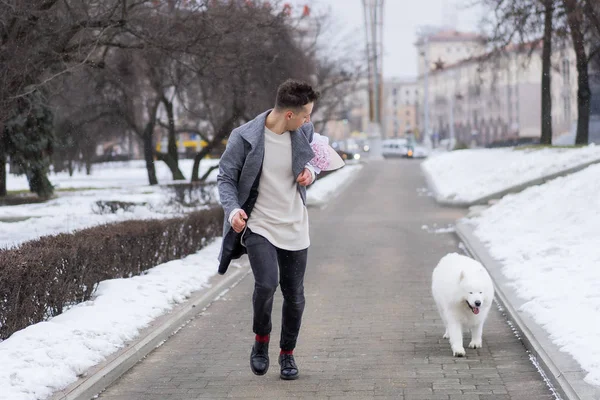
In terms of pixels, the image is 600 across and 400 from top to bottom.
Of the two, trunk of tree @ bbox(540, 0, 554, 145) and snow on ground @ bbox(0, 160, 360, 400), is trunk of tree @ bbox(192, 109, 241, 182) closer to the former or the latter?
trunk of tree @ bbox(540, 0, 554, 145)

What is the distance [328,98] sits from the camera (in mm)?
60844

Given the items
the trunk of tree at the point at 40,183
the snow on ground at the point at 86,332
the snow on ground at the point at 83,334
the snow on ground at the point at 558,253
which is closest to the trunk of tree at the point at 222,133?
the trunk of tree at the point at 40,183

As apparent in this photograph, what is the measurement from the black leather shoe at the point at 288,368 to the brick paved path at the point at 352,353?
85mm

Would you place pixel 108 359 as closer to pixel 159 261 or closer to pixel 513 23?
pixel 159 261

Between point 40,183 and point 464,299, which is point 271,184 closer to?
point 464,299

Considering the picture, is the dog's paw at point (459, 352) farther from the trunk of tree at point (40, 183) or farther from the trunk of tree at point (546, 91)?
the trunk of tree at point (40, 183)

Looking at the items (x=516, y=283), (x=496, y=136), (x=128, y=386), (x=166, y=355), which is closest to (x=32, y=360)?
(x=128, y=386)

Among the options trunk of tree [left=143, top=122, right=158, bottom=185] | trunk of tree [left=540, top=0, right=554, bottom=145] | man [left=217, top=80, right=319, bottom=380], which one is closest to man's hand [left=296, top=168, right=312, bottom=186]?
man [left=217, top=80, right=319, bottom=380]

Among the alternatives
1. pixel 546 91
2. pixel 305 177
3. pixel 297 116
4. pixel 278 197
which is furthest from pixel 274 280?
pixel 546 91

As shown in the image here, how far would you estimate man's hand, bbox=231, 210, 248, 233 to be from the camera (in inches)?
257

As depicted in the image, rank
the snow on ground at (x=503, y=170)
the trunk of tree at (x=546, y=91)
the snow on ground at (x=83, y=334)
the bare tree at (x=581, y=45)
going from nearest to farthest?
the snow on ground at (x=83, y=334) < the snow on ground at (x=503, y=170) < the bare tree at (x=581, y=45) < the trunk of tree at (x=546, y=91)

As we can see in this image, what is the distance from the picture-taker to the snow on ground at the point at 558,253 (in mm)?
8312

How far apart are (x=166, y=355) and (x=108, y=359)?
35.2 inches

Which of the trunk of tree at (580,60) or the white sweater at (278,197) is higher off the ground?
Result: the trunk of tree at (580,60)
